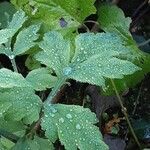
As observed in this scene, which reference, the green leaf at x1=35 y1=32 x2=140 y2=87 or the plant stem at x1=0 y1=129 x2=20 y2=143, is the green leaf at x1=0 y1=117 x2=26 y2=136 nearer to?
the plant stem at x1=0 y1=129 x2=20 y2=143

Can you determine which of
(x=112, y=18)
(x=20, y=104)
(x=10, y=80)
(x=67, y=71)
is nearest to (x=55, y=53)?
(x=67, y=71)

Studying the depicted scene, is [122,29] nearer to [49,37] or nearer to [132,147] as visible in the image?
[49,37]

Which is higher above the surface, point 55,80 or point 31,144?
point 55,80

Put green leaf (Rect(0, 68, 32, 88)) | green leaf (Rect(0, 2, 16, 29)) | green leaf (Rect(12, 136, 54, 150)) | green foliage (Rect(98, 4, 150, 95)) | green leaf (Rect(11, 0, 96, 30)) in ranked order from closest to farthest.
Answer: green leaf (Rect(0, 68, 32, 88)) < green leaf (Rect(12, 136, 54, 150)) < green foliage (Rect(98, 4, 150, 95)) < green leaf (Rect(11, 0, 96, 30)) < green leaf (Rect(0, 2, 16, 29))

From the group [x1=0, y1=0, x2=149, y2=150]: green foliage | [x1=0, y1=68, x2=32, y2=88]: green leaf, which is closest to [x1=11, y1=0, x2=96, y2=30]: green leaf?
[x1=0, y1=0, x2=149, y2=150]: green foliage

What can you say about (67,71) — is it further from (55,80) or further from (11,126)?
(11,126)

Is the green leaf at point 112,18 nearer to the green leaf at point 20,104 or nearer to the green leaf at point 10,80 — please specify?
→ the green leaf at point 20,104
